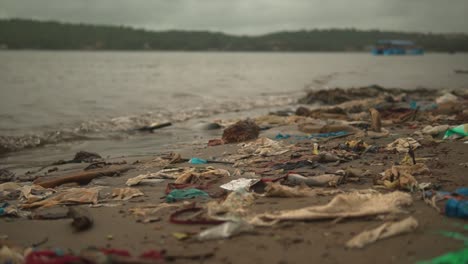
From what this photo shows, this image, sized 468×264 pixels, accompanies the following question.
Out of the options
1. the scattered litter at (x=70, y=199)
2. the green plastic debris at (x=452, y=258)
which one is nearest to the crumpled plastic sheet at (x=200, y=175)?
the scattered litter at (x=70, y=199)

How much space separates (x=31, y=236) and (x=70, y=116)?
14.2m

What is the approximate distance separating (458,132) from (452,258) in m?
6.04

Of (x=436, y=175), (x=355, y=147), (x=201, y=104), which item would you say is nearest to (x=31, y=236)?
(x=436, y=175)

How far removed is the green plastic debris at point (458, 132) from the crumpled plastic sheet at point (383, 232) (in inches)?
208

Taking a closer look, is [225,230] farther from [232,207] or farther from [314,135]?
[314,135]

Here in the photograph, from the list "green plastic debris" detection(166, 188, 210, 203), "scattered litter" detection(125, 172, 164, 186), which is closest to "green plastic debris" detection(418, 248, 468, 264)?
"green plastic debris" detection(166, 188, 210, 203)

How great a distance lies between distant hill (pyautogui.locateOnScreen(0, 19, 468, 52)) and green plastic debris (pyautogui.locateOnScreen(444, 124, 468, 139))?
133469 mm

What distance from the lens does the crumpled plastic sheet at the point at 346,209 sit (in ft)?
13.8

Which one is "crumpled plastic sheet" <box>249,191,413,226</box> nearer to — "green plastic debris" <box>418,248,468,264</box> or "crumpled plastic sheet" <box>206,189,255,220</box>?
"crumpled plastic sheet" <box>206,189,255,220</box>

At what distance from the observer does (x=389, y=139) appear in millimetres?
8969

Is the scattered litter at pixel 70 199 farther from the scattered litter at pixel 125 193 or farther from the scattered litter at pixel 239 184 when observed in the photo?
the scattered litter at pixel 239 184

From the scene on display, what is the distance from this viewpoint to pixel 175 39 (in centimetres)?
14250

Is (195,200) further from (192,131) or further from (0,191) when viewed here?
(192,131)

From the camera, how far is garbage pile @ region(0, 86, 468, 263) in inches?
159
